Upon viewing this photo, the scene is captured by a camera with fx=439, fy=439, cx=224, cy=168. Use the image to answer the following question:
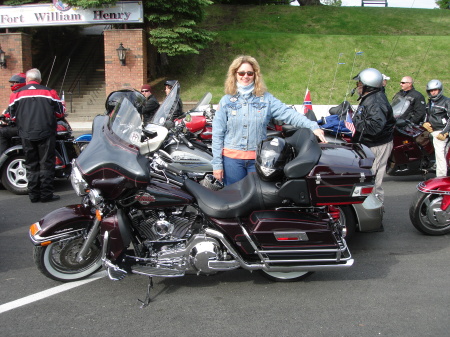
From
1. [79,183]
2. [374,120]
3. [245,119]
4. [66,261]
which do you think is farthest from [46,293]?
[374,120]

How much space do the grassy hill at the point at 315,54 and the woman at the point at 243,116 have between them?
12.9 meters

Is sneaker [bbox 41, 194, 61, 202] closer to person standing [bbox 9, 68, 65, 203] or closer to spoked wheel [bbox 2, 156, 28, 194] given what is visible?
person standing [bbox 9, 68, 65, 203]

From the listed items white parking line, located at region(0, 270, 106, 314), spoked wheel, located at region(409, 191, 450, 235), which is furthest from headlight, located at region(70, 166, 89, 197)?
spoked wheel, located at region(409, 191, 450, 235)

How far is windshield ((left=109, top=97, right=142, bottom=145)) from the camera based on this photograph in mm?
3689

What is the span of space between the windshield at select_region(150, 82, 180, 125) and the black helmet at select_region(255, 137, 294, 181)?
1788 millimetres

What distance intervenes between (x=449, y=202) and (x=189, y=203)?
3.25 m

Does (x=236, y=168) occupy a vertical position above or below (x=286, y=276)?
above

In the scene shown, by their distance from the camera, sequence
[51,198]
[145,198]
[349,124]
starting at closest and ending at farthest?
[145,198] → [349,124] → [51,198]

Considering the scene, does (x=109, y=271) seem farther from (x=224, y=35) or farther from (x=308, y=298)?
(x=224, y=35)

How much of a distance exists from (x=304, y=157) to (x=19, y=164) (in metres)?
5.42

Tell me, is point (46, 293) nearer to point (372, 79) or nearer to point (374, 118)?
point (374, 118)

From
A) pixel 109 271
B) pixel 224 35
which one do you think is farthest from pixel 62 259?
pixel 224 35

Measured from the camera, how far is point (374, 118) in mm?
5133

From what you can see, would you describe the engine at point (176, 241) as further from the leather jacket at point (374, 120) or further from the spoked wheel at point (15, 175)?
the spoked wheel at point (15, 175)
